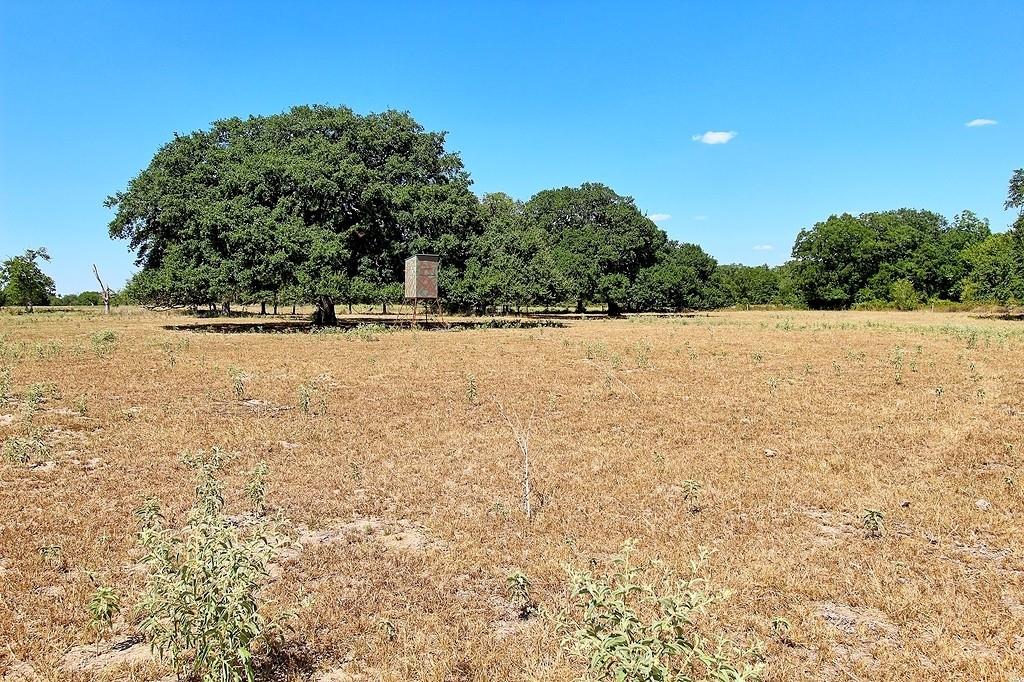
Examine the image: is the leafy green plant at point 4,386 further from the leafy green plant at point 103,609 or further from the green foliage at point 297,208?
the green foliage at point 297,208

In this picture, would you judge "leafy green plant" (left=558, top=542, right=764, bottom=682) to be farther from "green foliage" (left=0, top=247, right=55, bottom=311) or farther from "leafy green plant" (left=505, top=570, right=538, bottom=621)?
"green foliage" (left=0, top=247, right=55, bottom=311)

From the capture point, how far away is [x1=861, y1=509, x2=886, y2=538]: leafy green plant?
664cm

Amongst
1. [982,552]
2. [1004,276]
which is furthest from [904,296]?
[982,552]

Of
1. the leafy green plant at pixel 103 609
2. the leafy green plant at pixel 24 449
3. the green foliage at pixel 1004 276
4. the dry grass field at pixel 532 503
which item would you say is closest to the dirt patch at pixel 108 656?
the dry grass field at pixel 532 503

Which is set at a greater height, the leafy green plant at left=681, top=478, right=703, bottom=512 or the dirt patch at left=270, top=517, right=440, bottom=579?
the leafy green plant at left=681, top=478, right=703, bottom=512

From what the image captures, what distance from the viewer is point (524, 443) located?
8.98m

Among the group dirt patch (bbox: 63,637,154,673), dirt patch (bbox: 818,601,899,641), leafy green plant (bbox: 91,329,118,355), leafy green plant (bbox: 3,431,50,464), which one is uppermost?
leafy green plant (bbox: 91,329,118,355)

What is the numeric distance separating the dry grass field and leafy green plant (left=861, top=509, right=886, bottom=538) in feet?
0.42

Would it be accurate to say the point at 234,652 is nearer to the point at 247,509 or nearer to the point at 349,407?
the point at 247,509

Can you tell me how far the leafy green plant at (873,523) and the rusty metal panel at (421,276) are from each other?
27101 mm

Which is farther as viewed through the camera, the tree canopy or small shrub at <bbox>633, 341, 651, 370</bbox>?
the tree canopy

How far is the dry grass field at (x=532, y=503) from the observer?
4707mm

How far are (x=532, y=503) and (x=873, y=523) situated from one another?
3.95 meters

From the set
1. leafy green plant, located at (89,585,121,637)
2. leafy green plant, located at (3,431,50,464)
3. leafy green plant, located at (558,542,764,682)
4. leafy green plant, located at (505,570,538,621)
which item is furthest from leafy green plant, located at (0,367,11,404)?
leafy green plant, located at (558,542,764,682)
